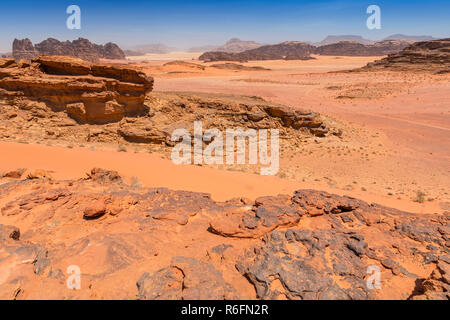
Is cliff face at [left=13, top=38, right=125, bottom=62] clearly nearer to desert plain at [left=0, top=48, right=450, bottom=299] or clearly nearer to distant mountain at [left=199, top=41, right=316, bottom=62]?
distant mountain at [left=199, top=41, right=316, bottom=62]

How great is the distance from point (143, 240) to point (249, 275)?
186cm

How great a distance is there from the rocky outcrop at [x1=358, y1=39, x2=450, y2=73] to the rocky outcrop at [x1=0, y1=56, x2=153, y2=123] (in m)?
48.8

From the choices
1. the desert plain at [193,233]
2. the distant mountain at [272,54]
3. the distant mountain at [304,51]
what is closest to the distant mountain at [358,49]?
the distant mountain at [304,51]

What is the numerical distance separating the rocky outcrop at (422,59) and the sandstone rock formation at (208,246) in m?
50.7

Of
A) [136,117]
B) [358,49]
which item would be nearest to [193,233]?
[136,117]

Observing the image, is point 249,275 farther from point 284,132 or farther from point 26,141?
point 284,132

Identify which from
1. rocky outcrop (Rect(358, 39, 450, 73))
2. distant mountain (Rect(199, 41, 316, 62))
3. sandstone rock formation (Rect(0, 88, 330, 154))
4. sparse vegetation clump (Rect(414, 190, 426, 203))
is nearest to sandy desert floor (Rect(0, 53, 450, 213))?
sparse vegetation clump (Rect(414, 190, 426, 203))

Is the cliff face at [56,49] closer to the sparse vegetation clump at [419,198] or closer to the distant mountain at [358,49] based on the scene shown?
the sparse vegetation clump at [419,198]

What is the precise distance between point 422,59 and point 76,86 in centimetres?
5662

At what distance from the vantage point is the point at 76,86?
45.0 ft

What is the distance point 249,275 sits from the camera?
3631 millimetres

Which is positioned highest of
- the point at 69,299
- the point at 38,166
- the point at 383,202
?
the point at 38,166

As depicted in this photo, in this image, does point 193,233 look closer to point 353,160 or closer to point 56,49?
point 353,160
